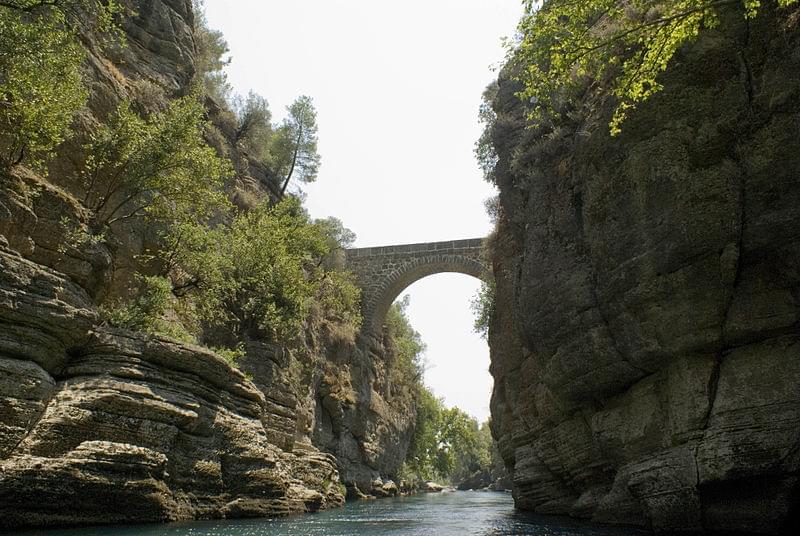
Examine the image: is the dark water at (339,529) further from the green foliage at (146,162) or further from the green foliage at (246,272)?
the green foliage at (246,272)

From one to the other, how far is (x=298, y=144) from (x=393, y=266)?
1055 cm

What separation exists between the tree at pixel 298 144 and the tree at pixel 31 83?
83.7ft

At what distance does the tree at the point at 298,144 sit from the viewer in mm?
39469

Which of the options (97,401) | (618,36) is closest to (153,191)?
(97,401)

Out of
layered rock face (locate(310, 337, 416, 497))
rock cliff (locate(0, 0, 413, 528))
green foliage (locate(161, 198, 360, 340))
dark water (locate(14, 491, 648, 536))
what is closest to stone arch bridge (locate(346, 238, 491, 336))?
layered rock face (locate(310, 337, 416, 497))

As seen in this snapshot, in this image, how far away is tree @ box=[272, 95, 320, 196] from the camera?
39469mm

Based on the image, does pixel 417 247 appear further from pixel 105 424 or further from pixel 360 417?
pixel 105 424

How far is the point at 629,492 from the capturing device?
12094 millimetres

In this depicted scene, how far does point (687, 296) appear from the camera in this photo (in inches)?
432

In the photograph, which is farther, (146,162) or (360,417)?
(360,417)

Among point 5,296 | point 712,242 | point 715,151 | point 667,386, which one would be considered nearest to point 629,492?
point 667,386

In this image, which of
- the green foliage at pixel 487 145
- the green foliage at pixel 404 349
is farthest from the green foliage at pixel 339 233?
the green foliage at pixel 487 145

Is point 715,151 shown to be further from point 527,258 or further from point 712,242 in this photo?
point 527,258

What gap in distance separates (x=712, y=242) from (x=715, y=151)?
5.68 ft
